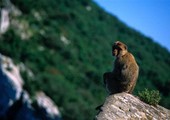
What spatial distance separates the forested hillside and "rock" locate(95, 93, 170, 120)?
44.3m

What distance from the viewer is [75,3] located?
4766 inches

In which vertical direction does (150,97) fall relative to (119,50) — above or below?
below

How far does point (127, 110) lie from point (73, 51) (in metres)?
85.2

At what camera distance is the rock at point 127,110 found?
8523 mm

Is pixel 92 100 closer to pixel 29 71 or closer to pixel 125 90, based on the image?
pixel 29 71

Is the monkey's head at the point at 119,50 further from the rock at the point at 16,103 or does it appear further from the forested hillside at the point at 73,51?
the rock at the point at 16,103

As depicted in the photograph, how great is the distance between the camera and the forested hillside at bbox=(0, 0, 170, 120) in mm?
71938

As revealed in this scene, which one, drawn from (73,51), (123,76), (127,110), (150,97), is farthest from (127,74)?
(73,51)

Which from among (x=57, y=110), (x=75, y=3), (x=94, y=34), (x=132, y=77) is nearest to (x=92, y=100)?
(x=57, y=110)

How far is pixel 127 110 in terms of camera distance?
8977mm

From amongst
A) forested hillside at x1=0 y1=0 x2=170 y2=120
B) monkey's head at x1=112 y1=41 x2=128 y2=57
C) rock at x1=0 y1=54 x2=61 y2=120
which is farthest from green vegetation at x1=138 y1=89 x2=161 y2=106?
rock at x1=0 y1=54 x2=61 y2=120

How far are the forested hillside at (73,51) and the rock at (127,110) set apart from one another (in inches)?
1745

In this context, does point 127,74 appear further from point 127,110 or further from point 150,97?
point 127,110

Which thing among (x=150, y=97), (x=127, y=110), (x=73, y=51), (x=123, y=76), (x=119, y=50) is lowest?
(x=127, y=110)
